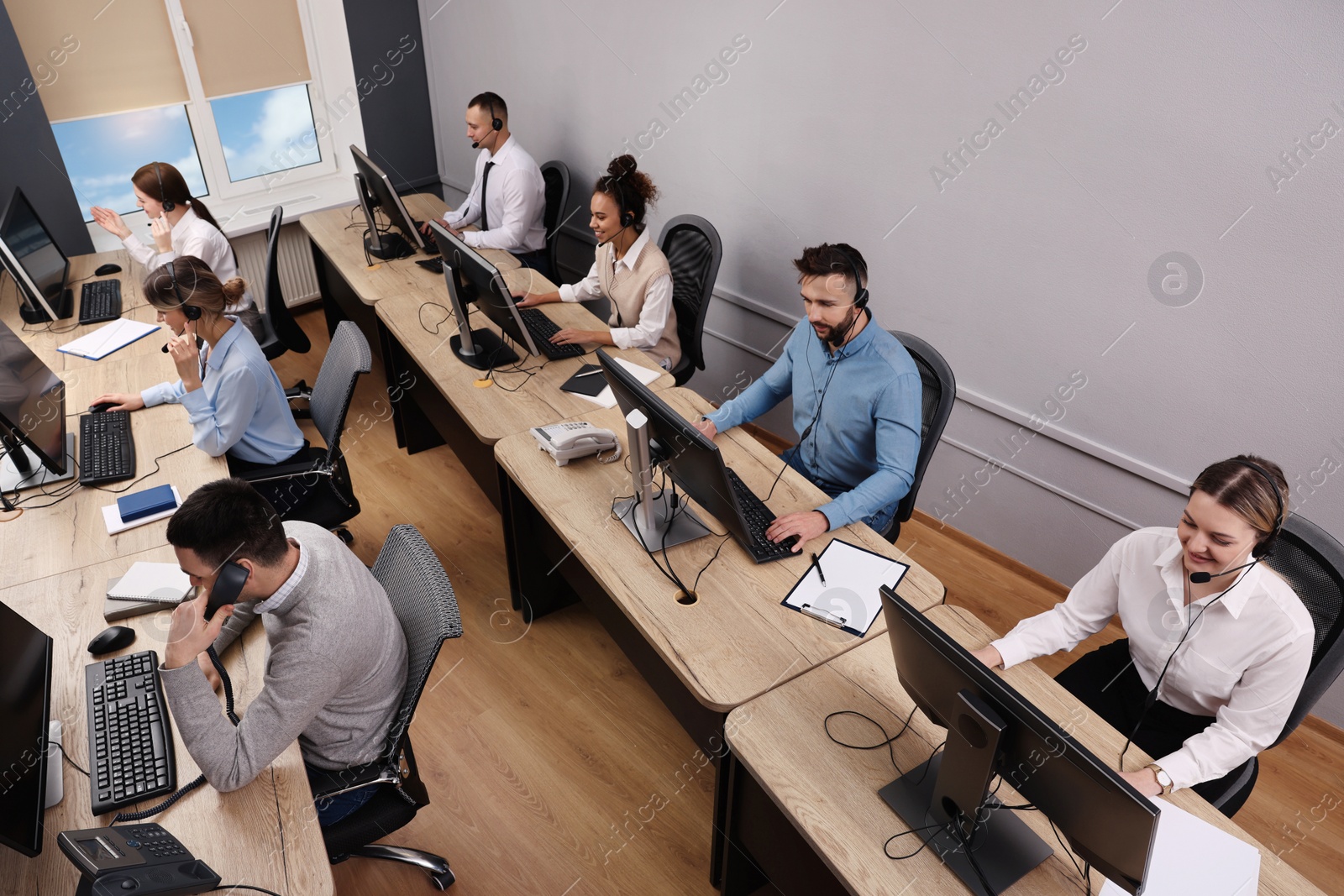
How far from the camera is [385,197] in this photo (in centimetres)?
390

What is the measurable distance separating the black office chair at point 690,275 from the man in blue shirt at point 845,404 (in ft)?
2.51

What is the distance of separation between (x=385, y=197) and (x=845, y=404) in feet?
8.34

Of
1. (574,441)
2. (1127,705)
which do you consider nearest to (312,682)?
(574,441)

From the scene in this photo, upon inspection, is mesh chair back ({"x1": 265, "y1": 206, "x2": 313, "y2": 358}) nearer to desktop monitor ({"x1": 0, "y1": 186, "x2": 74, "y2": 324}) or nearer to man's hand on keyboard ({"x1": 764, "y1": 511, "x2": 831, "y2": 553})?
desktop monitor ({"x1": 0, "y1": 186, "x2": 74, "y2": 324})

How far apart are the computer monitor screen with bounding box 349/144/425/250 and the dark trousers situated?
3240mm

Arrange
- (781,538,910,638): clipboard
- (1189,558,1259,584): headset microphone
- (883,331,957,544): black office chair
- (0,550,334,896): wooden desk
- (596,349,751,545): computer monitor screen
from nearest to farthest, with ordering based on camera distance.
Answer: (0,550,334,896): wooden desk
(1189,558,1259,584): headset microphone
(596,349,751,545): computer monitor screen
(781,538,910,638): clipboard
(883,331,957,544): black office chair

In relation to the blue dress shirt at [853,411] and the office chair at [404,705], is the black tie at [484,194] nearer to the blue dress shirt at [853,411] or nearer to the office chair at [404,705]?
the blue dress shirt at [853,411]

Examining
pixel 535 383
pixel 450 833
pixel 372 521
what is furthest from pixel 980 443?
pixel 372 521

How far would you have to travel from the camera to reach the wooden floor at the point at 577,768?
2430 mm

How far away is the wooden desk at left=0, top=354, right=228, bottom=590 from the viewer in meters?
2.29

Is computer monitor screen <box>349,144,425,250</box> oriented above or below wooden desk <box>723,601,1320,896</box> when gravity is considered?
above

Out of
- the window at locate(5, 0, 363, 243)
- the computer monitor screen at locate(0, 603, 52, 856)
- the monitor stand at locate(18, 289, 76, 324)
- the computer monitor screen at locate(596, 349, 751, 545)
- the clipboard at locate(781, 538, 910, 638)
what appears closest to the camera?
the computer monitor screen at locate(0, 603, 52, 856)

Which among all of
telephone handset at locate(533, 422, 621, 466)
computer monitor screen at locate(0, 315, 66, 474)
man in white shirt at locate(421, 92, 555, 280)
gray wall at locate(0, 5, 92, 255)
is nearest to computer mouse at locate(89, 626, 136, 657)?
computer monitor screen at locate(0, 315, 66, 474)

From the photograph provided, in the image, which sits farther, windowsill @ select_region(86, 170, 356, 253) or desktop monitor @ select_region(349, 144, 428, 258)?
windowsill @ select_region(86, 170, 356, 253)
